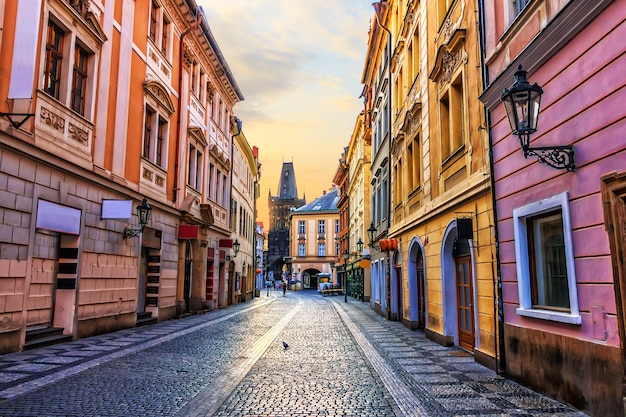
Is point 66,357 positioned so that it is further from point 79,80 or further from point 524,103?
point 524,103

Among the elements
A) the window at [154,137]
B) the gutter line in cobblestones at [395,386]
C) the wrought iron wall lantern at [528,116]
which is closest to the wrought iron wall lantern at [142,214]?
the window at [154,137]

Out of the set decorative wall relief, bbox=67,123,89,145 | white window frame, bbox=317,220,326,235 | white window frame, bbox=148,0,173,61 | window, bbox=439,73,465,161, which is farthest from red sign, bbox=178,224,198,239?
white window frame, bbox=317,220,326,235

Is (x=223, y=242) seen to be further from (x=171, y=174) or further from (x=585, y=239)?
(x=585, y=239)

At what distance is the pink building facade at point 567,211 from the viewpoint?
5.29 metres

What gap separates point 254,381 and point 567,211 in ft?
16.6

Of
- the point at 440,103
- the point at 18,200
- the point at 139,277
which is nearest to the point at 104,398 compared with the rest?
the point at 18,200

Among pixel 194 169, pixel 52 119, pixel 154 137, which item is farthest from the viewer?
pixel 194 169

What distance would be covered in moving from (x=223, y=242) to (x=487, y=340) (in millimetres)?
19203

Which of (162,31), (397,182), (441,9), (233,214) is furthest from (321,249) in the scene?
(441,9)

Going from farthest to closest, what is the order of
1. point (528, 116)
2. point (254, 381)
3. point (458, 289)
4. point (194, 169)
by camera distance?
point (194, 169)
point (458, 289)
point (254, 381)
point (528, 116)

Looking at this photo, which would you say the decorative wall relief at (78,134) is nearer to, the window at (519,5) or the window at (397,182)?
the window at (519,5)

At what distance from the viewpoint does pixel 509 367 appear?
7.78 metres

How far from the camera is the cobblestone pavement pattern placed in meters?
5.89

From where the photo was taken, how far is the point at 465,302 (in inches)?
440
